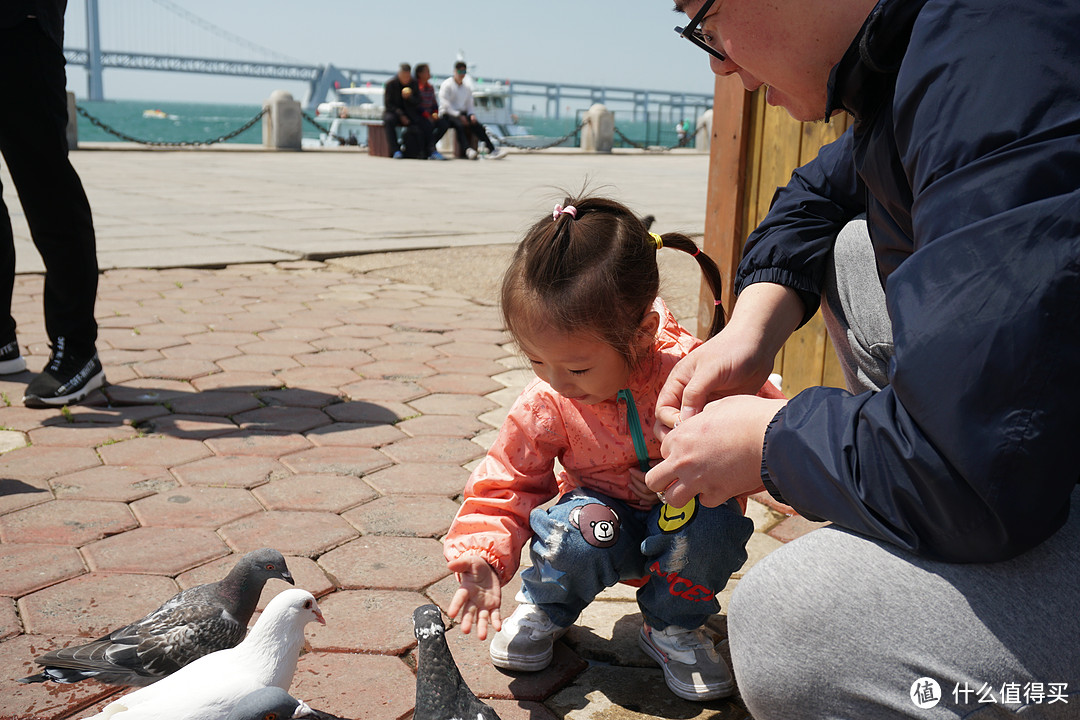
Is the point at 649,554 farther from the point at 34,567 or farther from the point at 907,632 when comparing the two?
the point at 34,567

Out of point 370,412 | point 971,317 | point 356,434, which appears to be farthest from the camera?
point 370,412

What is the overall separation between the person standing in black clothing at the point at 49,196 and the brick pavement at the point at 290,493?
5.7 inches

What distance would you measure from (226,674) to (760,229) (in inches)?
56.0

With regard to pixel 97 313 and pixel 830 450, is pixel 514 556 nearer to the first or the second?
pixel 830 450

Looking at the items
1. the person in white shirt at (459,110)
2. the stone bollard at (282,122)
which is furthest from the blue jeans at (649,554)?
the stone bollard at (282,122)

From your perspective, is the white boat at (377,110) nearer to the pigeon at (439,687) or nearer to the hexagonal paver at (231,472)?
the hexagonal paver at (231,472)

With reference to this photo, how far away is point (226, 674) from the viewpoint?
164 cm

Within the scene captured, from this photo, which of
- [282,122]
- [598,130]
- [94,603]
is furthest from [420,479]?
[598,130]

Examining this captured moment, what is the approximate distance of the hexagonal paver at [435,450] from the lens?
121 inches

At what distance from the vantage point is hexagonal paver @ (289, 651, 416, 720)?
181 centimetres

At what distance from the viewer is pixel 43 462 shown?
116 inches

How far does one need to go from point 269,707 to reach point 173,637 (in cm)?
35

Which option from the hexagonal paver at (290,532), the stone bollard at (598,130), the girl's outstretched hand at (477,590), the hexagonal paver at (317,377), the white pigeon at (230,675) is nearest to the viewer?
the white pigeon at (230,675)

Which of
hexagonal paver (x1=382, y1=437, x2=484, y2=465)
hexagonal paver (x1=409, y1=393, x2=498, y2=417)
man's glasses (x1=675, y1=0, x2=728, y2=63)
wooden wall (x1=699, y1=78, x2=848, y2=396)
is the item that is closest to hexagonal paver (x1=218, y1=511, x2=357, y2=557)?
hexagonal paver (x1=382, y1=437, x2=484, y2=465)
